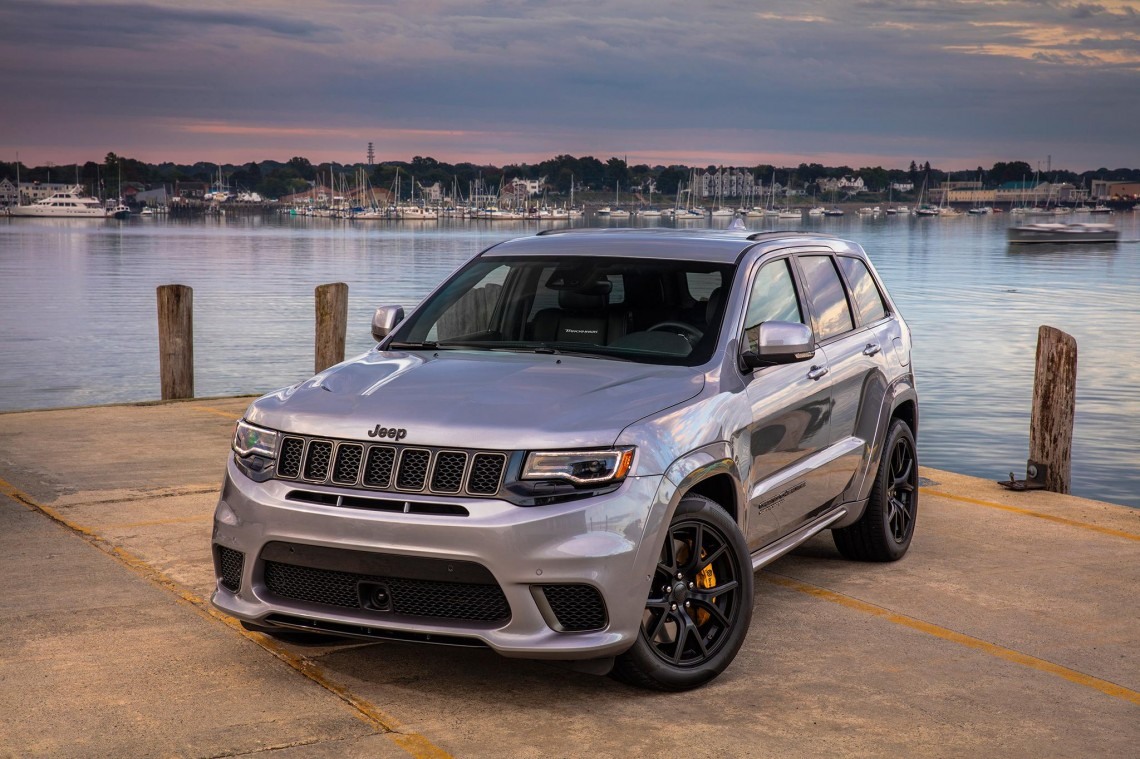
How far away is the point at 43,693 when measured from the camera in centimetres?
520

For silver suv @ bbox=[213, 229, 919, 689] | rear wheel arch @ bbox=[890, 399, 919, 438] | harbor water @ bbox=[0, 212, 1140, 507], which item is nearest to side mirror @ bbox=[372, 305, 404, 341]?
silver suv @ bbox=[213, 229, 919, 689]

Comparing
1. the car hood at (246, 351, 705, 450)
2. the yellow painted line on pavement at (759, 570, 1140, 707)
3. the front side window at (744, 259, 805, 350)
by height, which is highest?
the front side window at (744, 259, 805, 350)

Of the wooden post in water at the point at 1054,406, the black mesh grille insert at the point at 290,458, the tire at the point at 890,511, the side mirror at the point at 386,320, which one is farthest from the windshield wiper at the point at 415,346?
the wooden post in water at the point at 1054,406

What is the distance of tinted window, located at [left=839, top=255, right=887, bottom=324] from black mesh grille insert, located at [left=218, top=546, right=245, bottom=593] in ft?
12.5

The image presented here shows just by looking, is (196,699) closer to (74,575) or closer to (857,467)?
(74,575)

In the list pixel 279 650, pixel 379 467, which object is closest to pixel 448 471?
pixel 379 467

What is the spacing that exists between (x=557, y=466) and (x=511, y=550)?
13.7 inches

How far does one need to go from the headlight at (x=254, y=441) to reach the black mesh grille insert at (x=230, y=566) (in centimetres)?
39

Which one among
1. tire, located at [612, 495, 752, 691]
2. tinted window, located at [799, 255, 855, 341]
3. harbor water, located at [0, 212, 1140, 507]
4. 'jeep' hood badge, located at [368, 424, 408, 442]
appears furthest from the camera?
harbor water, located at [0, 212, 1140, 507]

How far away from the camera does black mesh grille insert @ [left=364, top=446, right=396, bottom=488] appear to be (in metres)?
4.96

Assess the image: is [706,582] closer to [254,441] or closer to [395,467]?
[395,467]

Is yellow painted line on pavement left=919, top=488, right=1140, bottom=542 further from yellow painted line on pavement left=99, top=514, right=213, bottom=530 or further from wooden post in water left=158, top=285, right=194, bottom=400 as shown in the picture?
wooden post in water left=158, top=285, right=194, bottom=400

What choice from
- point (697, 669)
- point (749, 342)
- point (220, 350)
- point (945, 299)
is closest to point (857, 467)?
point (749, 342)

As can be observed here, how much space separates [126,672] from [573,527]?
6.68ft
